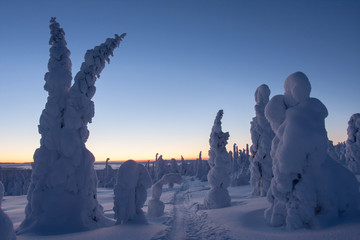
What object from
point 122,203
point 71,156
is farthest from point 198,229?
point 71,156

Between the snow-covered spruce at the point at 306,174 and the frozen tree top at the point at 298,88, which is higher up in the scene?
the frozen tree top at the point at 298,88

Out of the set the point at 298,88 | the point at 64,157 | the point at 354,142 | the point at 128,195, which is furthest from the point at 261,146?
the point at 64,157

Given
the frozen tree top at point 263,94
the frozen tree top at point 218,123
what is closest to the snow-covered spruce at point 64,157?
the frozen tree top at point 218,123

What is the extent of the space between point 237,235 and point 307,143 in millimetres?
4016

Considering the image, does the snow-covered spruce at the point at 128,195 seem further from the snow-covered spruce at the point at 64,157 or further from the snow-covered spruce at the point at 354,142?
the snow-covered spruce at the point at 354,142

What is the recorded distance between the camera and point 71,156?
10.5 metres

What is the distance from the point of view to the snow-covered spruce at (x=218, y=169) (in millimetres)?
17172

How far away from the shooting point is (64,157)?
34.3ft

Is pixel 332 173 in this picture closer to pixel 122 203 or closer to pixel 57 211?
pixel 122 203

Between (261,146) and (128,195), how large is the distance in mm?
14460

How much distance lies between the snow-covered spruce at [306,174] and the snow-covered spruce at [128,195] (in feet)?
19.3

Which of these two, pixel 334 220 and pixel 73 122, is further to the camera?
pixel 73 122

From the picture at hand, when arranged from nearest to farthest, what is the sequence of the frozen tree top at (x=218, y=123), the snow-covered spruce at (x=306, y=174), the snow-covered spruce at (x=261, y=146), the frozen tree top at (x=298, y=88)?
the snow-covered spruce at (x=306, y=174), the frozen tree top at (x=298, y=88), the frozen tree top at (x=218, y=123), the snow-covered spruce at (x=261, y=146)

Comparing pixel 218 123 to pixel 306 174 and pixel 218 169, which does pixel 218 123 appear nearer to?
pixel 218 169
